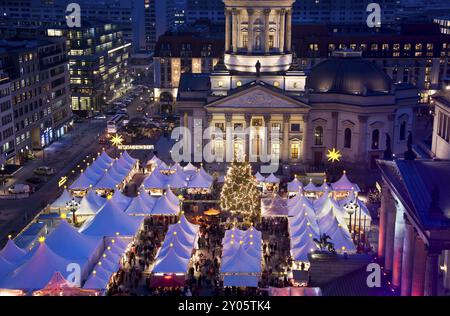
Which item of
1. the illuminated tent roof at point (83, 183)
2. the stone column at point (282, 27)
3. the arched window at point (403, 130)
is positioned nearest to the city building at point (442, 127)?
the illuminated tent roof at point (83, 183)

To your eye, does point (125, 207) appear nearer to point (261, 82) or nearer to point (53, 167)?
point (53, 167)

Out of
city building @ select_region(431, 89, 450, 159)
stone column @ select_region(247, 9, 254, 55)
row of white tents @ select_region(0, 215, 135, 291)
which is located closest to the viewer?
row of white tents @ select_region(0, 215, 135, 291)

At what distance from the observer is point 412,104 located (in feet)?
325

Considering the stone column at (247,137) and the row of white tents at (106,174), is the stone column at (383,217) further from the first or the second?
the stone column at (247,137)

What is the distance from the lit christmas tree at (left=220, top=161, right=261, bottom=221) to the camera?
2591 inches

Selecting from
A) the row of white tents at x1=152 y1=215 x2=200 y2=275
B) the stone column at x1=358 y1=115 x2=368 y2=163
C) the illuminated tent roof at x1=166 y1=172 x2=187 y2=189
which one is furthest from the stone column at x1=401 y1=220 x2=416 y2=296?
the stone column at x1=358 y1=115 x2=368 y2=163

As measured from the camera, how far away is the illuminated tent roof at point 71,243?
5169cm

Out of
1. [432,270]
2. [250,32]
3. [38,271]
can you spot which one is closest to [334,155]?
[250,32]

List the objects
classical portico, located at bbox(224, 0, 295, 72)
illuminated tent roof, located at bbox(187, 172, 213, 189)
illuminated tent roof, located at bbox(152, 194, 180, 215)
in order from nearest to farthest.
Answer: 1. illuminated tent roof, located at bbox(152, 194, 180, 215)
2. illuminated tent roof, located at bbox(187, 172, 213, 189)
3. classical portico, located at bbox(224, 0, 295, 72)

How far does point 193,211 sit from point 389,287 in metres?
31.9

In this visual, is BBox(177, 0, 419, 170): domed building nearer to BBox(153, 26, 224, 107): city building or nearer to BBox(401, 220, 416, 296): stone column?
BBox(153, 26, 224, 107): city building

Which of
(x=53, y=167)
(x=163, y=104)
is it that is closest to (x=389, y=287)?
(x=53, y=167)

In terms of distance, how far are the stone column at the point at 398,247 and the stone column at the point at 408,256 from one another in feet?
7.21

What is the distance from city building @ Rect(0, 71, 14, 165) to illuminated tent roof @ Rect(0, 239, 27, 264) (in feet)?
124
